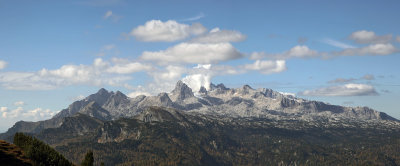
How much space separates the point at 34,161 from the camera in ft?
650

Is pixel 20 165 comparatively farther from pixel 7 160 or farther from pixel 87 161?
pixel 87 161

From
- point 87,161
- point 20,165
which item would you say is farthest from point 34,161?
point 87,161

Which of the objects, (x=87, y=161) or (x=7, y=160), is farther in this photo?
(x=87, y=161)

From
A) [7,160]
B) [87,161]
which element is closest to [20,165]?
[7,160]

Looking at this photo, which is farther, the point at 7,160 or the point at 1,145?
the point at 1,145

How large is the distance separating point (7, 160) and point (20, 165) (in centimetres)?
727

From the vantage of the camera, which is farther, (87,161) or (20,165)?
(87,161)

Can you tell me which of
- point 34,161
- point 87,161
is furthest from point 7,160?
point 87,161

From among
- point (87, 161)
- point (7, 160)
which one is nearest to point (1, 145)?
point (7, 160)

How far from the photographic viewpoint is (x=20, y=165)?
184m

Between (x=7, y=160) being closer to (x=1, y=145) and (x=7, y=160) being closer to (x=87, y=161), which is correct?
(x=1, y=145)

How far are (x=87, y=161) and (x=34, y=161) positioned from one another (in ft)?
91.8

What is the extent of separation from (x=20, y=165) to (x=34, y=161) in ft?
45.3

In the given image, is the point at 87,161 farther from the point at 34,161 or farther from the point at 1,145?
the point at 1,145
